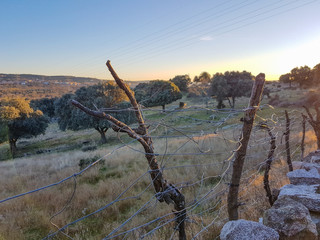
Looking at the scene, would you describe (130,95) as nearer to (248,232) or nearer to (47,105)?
(248,232)

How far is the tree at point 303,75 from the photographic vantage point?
53.9 metres

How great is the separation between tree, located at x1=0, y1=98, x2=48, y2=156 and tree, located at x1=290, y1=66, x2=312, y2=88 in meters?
64.9

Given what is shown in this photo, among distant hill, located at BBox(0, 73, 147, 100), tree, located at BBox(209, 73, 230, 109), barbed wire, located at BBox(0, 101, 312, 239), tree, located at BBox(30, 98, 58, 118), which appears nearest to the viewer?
barbed wire, located at BBox(0, 101, 312, 239)

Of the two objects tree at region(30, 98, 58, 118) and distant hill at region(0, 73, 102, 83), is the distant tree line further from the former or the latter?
tree at region(30, 98, 58, 118)

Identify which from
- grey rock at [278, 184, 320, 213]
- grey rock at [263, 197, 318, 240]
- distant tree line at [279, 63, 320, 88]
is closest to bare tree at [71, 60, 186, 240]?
grey rock at [263, 197, 318, 240]

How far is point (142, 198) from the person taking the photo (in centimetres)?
562

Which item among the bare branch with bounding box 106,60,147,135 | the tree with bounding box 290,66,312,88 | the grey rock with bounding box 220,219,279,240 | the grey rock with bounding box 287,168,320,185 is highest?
the tree with bounding box 290,66,312,88

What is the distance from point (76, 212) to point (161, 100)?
38616 mm

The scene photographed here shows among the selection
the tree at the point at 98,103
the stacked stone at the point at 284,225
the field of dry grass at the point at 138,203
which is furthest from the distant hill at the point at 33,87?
the stacked stone at the point at 284,225

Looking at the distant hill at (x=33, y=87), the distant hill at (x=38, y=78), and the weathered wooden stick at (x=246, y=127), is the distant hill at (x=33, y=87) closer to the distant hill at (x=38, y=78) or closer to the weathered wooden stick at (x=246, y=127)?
the distant hill at (x=38, y=78)

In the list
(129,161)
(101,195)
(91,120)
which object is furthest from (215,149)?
(91,120)

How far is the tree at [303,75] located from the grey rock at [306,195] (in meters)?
65.0

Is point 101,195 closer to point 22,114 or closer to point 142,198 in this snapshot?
point 142,198

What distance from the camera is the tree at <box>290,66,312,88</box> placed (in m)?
53.9
